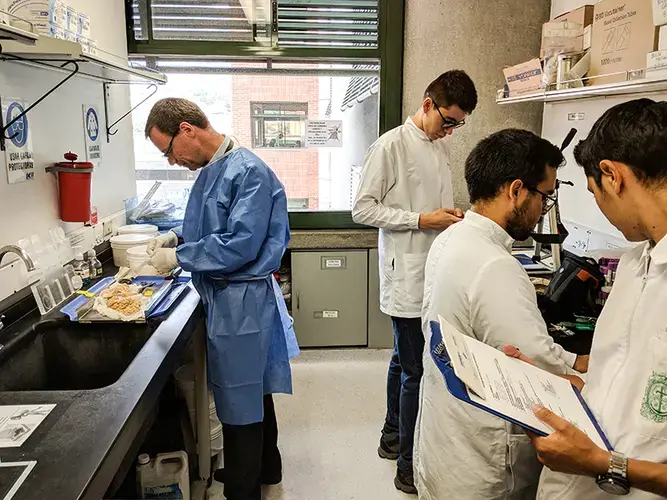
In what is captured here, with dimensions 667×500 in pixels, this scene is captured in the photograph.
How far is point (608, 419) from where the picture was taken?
100 cm

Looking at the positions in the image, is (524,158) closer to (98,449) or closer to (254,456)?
(98,449)

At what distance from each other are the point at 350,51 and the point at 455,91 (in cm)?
135

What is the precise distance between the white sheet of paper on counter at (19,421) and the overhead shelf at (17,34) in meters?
0.86

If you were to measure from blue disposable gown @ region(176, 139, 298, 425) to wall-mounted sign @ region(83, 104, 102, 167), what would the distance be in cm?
82

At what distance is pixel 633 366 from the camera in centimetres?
96

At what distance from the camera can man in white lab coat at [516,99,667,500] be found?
92cm

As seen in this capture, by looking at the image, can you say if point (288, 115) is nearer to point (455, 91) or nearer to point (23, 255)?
point (455, 91)

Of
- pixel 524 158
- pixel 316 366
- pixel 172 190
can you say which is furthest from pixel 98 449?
pixel 172 190

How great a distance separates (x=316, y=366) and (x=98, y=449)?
239 cm

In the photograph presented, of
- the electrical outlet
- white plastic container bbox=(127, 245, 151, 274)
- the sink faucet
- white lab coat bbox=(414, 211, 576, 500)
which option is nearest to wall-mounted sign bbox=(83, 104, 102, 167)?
the electrical outlet

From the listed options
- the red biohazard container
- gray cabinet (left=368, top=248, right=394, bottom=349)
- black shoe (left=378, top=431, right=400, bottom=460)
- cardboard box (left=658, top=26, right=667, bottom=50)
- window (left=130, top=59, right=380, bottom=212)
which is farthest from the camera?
gray cabinet (left=368, top=248, right=394, bottom=349)

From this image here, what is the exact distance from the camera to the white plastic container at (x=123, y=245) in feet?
8.44

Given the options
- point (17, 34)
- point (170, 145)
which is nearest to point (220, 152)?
point (170, 145)

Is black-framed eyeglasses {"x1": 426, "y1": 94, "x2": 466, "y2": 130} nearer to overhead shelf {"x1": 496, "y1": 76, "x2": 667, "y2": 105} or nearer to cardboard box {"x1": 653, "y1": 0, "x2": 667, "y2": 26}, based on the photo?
overhead shelf {"x1": 496, "y1": 76, "x2": 667, "y2": 105}
